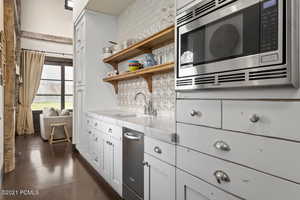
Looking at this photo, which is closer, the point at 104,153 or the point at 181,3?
the point at 181,3

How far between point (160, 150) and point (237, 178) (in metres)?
0.61

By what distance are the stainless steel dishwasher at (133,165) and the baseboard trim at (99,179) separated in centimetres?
31

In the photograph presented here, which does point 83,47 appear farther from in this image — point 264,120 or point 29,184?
point 264,120

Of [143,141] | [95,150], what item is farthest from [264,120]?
[95,150]

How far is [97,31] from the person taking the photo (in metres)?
3.31

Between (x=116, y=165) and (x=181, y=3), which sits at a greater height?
(x=181, y=3)

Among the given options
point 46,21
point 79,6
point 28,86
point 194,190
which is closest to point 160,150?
point 194,190

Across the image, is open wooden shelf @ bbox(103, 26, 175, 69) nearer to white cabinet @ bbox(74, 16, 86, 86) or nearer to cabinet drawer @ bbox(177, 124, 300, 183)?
white cabinet @ bbox(74, 16, 86, 86)

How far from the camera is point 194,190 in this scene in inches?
42.8

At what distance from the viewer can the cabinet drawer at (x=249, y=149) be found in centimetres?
68

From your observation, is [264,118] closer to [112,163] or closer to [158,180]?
[158,180]

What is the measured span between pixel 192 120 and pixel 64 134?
4.53m

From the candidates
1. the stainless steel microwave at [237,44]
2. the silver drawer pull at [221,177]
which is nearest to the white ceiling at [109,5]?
the stainless steel microwave at [237,44]

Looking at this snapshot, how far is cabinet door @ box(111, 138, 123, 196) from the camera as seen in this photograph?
195cm
